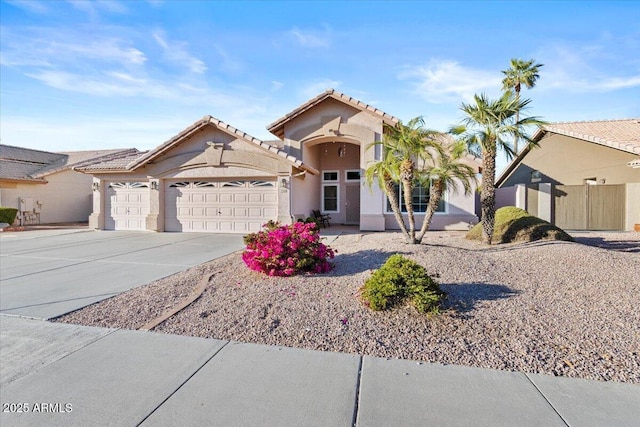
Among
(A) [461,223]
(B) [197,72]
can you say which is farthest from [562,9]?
(B) [197,72]

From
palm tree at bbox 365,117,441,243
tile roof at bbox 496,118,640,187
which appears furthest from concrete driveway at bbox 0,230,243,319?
tile roof at bbox 496,118,640,187

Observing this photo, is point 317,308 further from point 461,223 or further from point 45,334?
point 461,223

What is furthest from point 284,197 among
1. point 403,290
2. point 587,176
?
point 587,176

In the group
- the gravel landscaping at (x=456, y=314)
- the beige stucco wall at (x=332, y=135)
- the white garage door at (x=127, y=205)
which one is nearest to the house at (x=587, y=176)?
the beige stucco wall at (x=332, y=135)

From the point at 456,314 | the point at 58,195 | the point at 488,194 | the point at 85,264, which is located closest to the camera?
the point at 456,314

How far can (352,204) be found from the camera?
64.0ft

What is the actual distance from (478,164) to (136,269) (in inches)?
528

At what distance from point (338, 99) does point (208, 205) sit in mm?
7817

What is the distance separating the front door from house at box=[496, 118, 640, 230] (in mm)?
8807

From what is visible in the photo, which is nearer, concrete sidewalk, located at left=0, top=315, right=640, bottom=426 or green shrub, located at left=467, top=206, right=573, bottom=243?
concrete sidewalk, located at left=0, top=315, right=640, bottom=426

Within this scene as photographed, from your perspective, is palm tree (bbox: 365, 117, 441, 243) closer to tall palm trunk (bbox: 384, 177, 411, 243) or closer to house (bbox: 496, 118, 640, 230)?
tall palm trunk (bbox: 384, 177, 411, 243)

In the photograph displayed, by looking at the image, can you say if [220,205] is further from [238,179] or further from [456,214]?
[456,214]

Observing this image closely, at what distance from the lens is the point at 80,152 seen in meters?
27.6

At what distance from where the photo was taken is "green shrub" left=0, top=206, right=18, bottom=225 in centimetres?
1839
